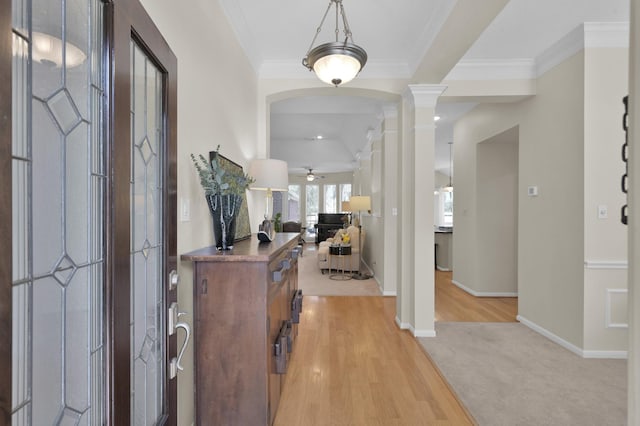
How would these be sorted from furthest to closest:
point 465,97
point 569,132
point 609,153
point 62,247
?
point 465,97, point 569,132, point 609,153, point 62,247

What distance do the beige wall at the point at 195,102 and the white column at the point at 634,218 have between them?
168 cm

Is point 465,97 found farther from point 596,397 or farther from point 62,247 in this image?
point 62,247

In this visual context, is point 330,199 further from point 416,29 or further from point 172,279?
point 172,279

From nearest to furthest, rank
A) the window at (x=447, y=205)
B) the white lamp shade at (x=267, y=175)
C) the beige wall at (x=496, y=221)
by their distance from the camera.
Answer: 1. the white lamp shade at (x=267, y=175)
2. the beige wall at (x=496, y=221)
3. the window at (x=447, y=205)

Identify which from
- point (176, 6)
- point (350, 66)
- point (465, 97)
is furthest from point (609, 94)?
point (176, 6)

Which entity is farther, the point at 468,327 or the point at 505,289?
the point at 505,289

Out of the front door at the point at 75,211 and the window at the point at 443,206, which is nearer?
the front door at the point at 75,211

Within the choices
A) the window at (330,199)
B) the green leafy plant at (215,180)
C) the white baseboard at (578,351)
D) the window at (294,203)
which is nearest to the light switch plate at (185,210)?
the green leafy plant at (215,180)

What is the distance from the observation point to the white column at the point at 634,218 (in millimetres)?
858

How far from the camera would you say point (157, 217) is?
123 cm

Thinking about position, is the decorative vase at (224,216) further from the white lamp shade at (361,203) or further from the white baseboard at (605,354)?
the white lamp shade at (361,203)

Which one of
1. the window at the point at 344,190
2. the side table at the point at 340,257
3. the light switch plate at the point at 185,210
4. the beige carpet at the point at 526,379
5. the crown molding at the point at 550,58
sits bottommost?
the beige carpet at the point at 526,379

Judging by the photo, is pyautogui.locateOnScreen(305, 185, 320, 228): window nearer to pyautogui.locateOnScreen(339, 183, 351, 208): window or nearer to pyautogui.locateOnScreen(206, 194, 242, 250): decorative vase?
pyautogui.locateOnScreen(339, 183, 351, 208): window

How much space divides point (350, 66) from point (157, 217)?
1.55 meters
